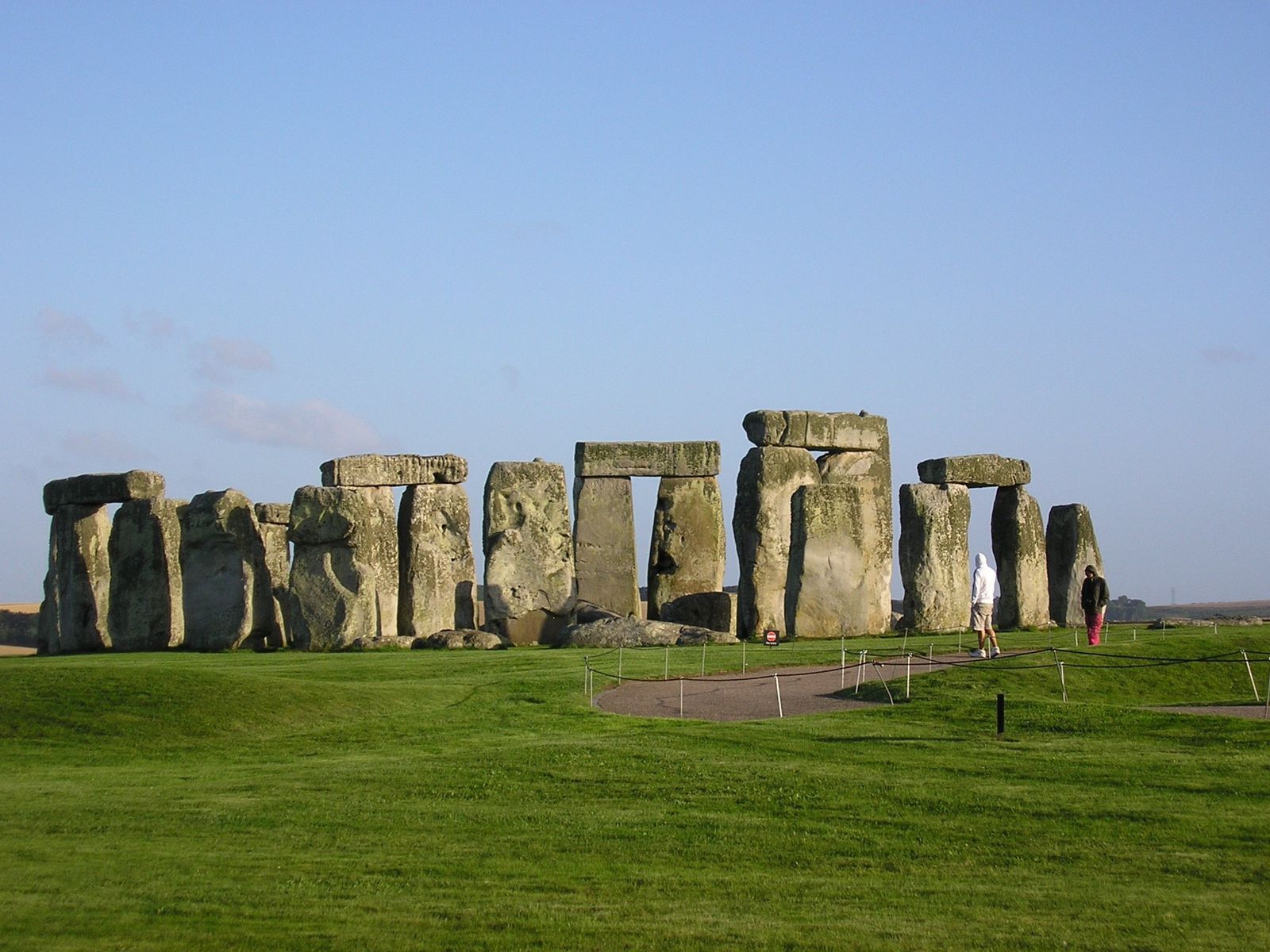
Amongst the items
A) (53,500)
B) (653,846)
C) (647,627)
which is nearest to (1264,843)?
(653,846)

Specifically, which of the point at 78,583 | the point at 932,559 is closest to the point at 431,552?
the point at 78,583

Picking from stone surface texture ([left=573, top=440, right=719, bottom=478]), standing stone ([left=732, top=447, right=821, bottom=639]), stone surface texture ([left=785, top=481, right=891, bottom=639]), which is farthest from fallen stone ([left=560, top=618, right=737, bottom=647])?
stone surface texture ([left=573, top=440, right=719, bottom=478])

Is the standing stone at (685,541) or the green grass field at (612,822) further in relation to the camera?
the standing stone at (685,541)

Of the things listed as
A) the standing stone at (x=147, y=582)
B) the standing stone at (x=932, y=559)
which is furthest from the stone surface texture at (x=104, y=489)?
the standing stone at (x=932, y=559)

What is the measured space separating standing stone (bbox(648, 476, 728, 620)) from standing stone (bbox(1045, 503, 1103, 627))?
6.32 m

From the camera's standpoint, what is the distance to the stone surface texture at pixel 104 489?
33.0 meters

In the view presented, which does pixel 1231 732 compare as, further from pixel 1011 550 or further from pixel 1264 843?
pixel 1011 550

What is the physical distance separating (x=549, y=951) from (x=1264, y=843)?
16.6 ft

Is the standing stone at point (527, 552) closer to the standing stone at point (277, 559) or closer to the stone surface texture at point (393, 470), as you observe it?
the stone surface texture at point (393, 470)

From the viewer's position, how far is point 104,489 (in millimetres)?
33344

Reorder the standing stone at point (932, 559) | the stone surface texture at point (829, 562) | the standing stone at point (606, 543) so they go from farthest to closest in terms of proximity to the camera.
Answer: the standing stone at point (606, 543) < the standing stone at point (932, 559) < the stone surface texture at point (829, 562)

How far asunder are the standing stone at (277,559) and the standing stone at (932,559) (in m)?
11.7

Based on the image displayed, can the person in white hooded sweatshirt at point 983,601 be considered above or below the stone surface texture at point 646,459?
below

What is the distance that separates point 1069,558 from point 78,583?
19.4 m
